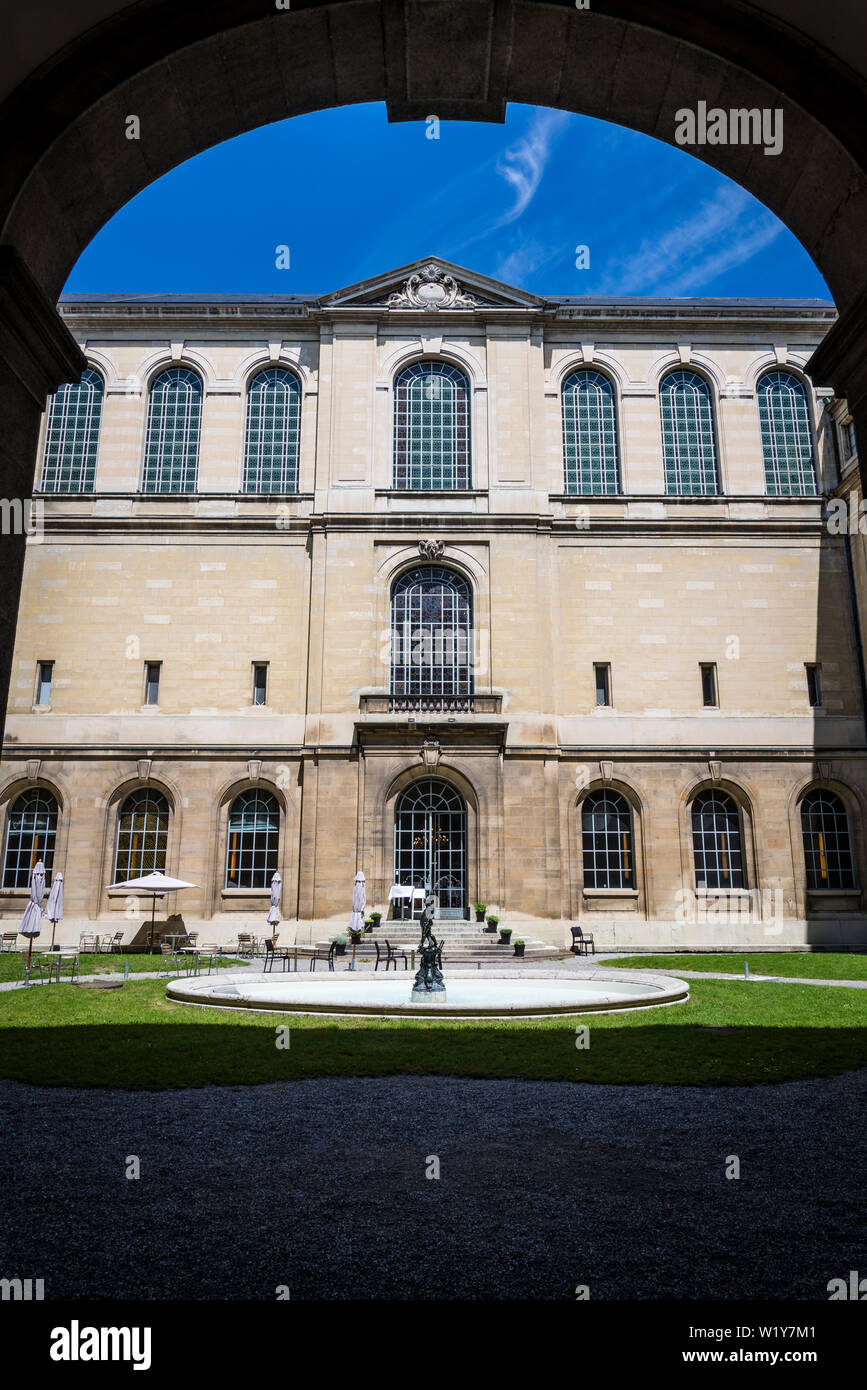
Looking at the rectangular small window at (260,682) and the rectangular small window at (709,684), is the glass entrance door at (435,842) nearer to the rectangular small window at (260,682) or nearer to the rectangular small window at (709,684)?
the rectangular small window at (260,682)

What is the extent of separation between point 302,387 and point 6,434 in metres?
27.3

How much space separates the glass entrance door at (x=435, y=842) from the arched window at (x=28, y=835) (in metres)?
10.9

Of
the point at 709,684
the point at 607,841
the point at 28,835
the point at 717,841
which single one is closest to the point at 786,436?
the point at 709,684

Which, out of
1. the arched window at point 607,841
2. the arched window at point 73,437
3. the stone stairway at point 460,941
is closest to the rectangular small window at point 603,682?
the arched window at point 607,841

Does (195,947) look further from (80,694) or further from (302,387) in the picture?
(302,387)

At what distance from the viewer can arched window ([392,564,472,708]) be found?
1177 inches

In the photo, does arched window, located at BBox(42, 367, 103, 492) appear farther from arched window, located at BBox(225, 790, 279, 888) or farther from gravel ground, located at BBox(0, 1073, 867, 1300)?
gravel ground, located at BBox(0, 1073, 867, 1300)

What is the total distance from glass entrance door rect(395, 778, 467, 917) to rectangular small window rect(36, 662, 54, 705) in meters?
11.9

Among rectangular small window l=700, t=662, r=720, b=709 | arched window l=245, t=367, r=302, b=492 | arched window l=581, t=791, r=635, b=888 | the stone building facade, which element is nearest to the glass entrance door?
the stone building facade

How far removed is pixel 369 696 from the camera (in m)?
29.2

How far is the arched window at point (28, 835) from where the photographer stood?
2889 centimetres

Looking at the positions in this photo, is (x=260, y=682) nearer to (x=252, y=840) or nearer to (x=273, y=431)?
(x=252, y=840)

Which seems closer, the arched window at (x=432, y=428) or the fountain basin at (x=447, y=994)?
the fountain basin at (x=447, y=994)
